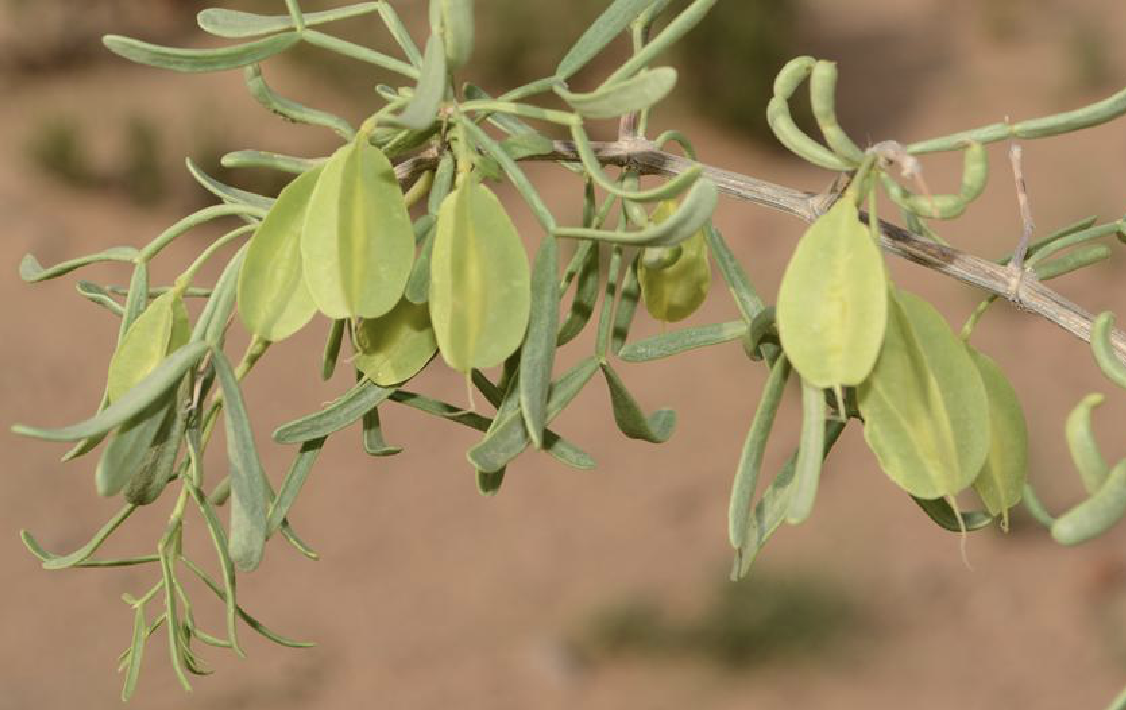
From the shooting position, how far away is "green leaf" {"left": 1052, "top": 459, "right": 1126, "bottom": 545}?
485 millimetres

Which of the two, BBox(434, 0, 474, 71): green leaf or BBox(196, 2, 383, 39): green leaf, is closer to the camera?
BBox(434, 0, 474, 71): green leaf

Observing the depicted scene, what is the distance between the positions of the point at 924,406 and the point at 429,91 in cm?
25

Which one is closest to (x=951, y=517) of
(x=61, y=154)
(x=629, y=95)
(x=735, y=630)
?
(x=629, y=95)

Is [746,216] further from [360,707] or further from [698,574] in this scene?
[360,707]

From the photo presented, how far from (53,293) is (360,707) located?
1944mm

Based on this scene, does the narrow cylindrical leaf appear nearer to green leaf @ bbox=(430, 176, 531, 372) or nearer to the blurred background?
green leaf @ bbox=(430, 176, 531, 372)

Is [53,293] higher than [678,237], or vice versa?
[678,237]

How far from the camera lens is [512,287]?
601 millimetres

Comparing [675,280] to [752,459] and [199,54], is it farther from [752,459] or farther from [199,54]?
[199,54]

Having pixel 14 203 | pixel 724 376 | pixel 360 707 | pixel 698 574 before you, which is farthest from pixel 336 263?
pixel 14 203

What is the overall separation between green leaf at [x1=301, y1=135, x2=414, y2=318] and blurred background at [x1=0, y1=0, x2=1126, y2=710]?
2.55 meters

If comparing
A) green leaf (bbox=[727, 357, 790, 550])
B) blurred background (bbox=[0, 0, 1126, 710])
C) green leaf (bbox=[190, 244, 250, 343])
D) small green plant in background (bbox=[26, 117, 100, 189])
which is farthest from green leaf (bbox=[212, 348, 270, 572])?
small green plant in background (bbox=[26, 117, 100, 189])

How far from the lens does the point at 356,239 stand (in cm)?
58

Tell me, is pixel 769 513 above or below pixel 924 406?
below
